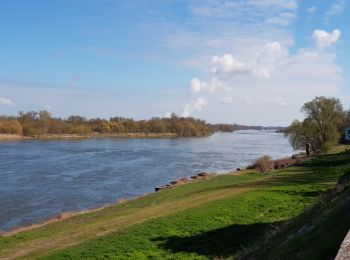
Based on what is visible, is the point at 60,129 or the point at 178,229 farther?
the point at 60,129

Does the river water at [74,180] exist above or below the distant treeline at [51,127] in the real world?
below

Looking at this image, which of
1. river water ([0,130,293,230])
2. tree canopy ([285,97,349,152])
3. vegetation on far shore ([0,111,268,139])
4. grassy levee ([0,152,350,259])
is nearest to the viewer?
grassy levee ([0,152,350,259])

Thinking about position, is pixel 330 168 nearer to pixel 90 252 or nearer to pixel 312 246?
pixel 90 252

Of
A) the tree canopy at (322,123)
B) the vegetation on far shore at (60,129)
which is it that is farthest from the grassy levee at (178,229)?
the vegetation on far shore at (60,129)

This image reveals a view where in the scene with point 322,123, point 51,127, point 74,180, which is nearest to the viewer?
point 74,180

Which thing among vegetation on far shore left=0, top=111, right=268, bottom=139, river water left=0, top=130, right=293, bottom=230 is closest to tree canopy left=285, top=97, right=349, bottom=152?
river water left=0, top=130, right=293, bottom=230

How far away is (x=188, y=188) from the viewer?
1596 inches

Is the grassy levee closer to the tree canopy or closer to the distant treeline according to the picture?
the tree canopy

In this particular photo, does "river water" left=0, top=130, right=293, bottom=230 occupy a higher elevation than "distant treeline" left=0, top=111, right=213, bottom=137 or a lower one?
lower

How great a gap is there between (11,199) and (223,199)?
19.8m

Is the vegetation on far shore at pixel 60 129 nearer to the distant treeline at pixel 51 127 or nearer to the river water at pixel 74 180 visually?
the distant treeline at pixel 51 127

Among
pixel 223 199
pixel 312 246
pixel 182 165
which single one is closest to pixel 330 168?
pixel 223 199

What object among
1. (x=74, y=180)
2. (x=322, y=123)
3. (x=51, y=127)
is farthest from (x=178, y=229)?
(x=51, y=127)

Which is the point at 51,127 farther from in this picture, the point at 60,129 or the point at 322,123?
the point at 322,123
